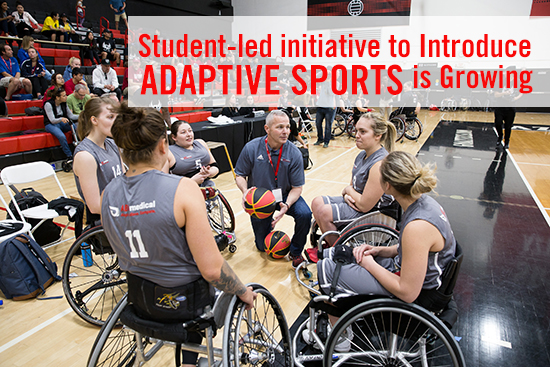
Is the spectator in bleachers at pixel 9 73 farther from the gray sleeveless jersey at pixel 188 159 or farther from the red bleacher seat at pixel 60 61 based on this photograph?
the gray sleeveless jersey at pixel 188 159

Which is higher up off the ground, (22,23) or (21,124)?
(22,23)

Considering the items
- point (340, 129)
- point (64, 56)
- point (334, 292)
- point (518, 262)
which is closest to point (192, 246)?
point (334, 292)

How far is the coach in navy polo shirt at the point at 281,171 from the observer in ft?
10.7

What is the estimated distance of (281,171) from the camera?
3352mm

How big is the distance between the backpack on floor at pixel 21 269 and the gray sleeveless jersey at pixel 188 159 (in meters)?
1.36

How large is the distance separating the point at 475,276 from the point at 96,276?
11.2 ft

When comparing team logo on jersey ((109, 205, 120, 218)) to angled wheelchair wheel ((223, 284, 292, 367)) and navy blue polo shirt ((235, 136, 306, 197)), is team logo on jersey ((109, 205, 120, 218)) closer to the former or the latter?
angled wheelchair wheel ((223, 284, 292, 367))

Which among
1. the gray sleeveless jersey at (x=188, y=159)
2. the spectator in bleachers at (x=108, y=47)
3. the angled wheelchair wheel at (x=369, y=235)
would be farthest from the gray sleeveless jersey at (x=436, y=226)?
the spectator in bleachers at (x=108, y=47)

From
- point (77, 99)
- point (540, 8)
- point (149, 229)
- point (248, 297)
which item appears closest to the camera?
point (149, 229)

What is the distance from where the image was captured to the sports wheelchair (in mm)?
2389

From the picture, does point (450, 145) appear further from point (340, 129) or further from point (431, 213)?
point (431, 213)

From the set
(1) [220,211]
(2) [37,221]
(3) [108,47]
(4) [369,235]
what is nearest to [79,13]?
(3) [108,47]

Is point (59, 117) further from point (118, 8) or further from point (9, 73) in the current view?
point (118, 8)

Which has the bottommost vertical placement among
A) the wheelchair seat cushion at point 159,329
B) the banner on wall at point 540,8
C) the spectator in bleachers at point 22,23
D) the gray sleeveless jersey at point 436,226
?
the wheelchair seat cushion at point 159,329
